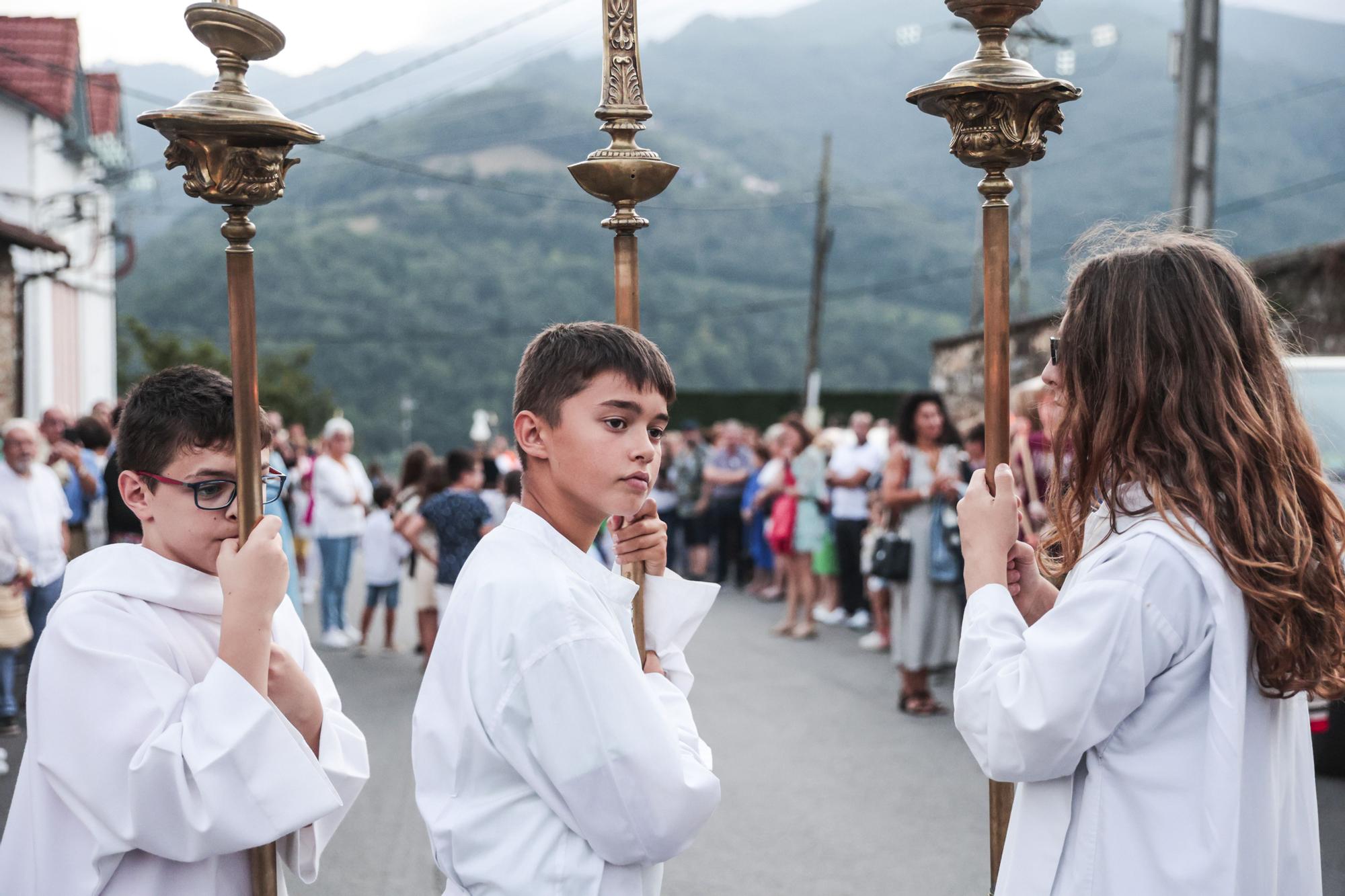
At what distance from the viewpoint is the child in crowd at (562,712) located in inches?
71.1

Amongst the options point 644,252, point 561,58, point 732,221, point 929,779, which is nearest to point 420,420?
point 644,252

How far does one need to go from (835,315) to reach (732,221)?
1219cm

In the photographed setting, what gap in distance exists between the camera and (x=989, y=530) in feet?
6.99

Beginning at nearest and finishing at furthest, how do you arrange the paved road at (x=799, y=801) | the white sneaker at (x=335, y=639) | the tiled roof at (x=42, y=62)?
the paved road at (x=799, y=801)
the white sneaker at (x=335, y=639)
the tiled roof at (x=42, y=62)

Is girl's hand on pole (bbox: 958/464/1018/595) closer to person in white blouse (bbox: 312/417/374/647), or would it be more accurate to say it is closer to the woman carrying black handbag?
the woman carrying black handbag

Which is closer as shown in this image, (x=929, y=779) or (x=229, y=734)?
(x=229, y=734)

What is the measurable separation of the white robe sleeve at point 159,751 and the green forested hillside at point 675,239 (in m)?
37.6

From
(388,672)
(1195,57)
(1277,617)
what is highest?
(1195,57)

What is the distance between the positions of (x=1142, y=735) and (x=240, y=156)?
70.1 inches

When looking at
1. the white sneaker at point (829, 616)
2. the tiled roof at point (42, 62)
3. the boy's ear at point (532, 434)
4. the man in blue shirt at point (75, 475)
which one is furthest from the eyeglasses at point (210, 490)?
the tiled roof at point (42, 62)

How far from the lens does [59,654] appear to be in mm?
2059

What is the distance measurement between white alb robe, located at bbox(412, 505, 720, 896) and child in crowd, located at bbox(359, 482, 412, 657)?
28.6 ft

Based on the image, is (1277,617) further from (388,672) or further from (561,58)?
(561,58)

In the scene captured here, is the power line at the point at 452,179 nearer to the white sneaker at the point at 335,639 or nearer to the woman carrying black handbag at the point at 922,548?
the woman carrying black handbag at the point at 922,548
